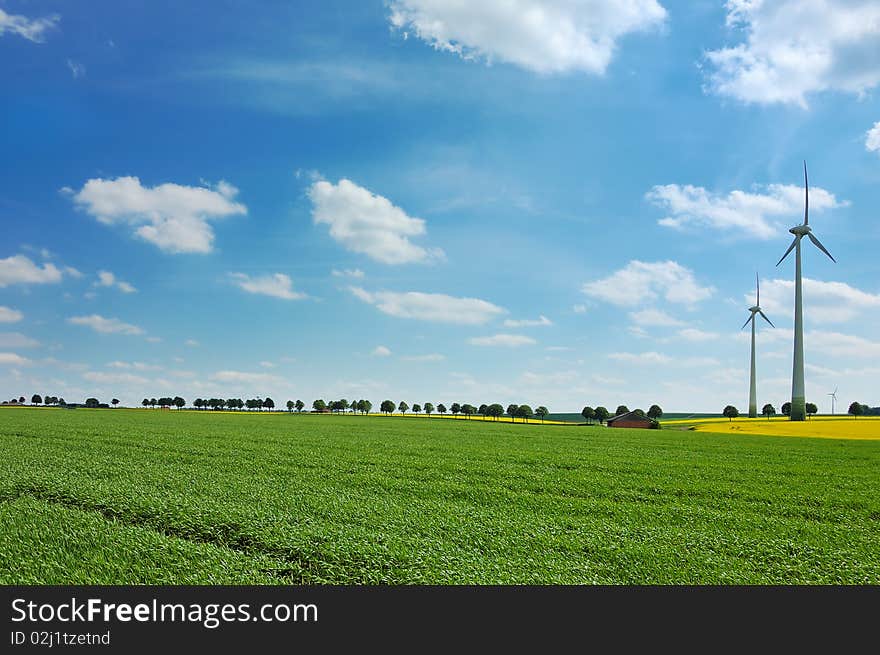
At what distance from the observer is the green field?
7.22m

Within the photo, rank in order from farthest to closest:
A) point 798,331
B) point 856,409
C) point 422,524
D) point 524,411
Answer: point 856,409, point 524,411, point 798,331, point 422,524

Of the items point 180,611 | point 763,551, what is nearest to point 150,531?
point 180,611

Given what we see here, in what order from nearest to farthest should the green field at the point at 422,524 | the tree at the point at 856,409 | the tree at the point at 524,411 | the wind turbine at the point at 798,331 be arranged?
the green field at the point at 422,524, the wind turbine at the point at 798,331, the tree at the point at 524,411, the tree at the point at 856,409

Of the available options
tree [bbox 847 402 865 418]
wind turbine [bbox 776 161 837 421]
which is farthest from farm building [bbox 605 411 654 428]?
tree [bbox 847 402 865 418]

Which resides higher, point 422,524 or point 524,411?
point 422,524

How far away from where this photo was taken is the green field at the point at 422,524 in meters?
7.22

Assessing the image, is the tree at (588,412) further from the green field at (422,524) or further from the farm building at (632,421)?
the green field at (422,524)

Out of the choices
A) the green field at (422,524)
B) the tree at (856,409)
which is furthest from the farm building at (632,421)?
the tree at (856,409)

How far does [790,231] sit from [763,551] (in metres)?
84.3

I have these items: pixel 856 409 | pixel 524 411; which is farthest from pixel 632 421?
pixel 856 409

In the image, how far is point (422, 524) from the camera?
9.50 m

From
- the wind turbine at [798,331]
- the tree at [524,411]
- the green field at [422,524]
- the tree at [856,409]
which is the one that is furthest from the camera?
the tree at [856,409]

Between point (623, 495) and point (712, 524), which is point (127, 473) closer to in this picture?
point (623, 495)

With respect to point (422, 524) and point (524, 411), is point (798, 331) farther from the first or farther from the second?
point (422, 524)
